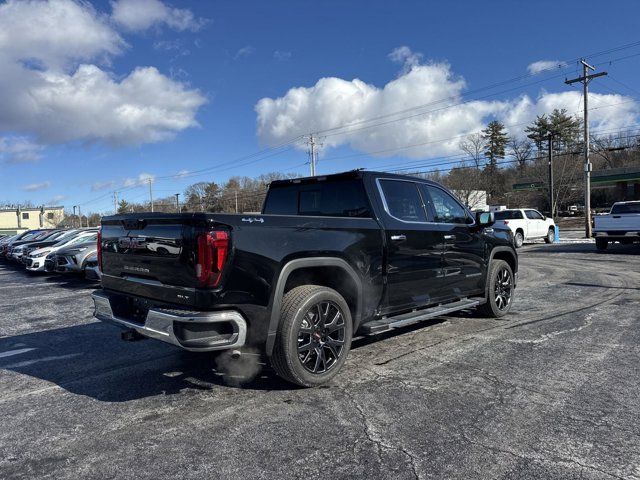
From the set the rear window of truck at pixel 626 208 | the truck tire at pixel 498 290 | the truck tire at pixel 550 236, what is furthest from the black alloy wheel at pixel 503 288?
the truck tire at pixel 550 236

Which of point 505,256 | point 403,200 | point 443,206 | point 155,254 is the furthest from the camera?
point 505,256

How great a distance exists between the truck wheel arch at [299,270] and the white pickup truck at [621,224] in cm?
1662

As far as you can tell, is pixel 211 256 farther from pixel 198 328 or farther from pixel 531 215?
pixel 531 215

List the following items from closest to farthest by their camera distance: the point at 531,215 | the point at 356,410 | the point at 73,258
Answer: the point at 356,410 → the point at 73,258 → the point at 531,215

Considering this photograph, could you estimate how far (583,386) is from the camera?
415 cm

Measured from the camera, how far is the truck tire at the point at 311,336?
3947 millimetres

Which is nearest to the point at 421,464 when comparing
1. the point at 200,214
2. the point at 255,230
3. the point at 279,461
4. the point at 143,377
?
the point at 279,461

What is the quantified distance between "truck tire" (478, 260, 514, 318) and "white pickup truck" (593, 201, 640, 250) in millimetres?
12944

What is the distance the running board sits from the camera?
15.4 feet

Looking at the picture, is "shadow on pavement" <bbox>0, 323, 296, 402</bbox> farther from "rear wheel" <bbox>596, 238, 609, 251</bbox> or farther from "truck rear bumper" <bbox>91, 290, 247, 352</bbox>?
"rear wheel" <bbox>596, 238, 609, 251</bbox>

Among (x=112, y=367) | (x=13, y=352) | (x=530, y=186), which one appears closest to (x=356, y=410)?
(x=112, y=367)

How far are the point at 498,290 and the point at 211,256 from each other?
193 inches

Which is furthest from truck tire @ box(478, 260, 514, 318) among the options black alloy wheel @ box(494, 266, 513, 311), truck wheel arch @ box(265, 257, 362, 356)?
truck wheel arch @ box(265, 257, 362, 356)

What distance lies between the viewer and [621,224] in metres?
17.6
